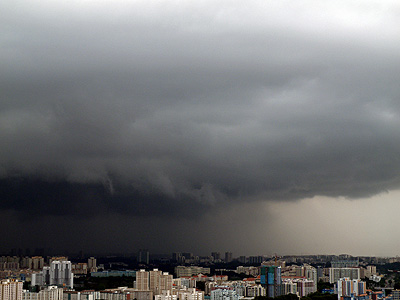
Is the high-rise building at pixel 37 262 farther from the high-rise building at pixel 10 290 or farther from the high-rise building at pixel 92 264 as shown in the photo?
the high-rise building at pixel 10 290

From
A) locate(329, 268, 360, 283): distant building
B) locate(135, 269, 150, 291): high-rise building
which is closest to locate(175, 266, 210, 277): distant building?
locate(329, 268, 360, 283): distant building

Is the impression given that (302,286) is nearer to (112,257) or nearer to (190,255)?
(112,257)

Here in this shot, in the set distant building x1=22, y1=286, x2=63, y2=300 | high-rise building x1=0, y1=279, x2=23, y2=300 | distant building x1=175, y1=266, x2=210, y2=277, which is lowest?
distant building x1=175, y1=266, x2=210, y2=277

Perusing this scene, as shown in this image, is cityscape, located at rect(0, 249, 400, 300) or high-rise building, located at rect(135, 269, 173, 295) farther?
high-rise building, located at rect(135, 269, 173, 295)

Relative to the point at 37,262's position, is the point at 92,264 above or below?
below

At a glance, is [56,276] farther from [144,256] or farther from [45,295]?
[144,256]

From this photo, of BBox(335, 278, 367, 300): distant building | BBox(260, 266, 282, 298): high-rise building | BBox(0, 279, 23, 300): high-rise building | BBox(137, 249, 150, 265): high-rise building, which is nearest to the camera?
BBox(0, 279, 23, 300): high-rise building

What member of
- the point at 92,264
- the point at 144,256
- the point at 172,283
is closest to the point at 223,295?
the point at 172,283

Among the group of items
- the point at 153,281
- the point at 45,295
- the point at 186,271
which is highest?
the point at 153,281

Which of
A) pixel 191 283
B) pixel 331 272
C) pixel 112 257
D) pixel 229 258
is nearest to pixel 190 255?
pixel 229 258

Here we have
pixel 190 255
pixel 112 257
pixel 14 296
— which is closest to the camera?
pixel 14 296

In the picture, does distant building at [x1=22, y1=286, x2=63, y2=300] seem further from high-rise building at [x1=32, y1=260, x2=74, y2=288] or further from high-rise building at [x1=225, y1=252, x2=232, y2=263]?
high-rise building at [x1=225, y1=252, x2=232, y2=263]
